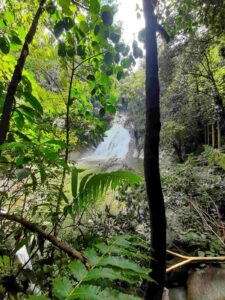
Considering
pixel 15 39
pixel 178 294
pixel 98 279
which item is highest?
pixel 15 39

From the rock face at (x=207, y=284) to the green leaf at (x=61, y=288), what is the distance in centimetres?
234

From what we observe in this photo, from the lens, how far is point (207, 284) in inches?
99.9

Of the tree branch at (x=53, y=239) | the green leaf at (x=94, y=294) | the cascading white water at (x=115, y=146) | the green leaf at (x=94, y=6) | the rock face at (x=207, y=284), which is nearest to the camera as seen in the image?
the green leaf at (x=94, y=294)

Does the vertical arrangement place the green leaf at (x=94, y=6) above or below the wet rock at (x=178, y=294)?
above

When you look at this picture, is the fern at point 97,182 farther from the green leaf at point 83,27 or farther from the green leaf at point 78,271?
the green leaf at point 83,27

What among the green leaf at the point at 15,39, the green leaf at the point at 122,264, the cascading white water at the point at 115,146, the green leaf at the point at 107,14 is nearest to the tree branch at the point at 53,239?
the green leaf at the point at 122,264

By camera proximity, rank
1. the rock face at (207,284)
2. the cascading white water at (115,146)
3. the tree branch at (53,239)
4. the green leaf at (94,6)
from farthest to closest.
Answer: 1. the cascading white water at (115,146)
2. the rock face at (207,284)
3. the green leaf at (94,6)
4. the tree branch at (53,239)

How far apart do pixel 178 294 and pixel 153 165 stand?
2033 mm

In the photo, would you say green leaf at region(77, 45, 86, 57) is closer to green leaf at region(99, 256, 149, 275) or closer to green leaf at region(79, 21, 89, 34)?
green leaf at region(79, 21, 89, 34)

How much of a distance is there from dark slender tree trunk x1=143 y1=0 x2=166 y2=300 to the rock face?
149 cm

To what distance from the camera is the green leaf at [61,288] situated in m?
0.57

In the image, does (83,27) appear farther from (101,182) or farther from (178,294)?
(178,294)

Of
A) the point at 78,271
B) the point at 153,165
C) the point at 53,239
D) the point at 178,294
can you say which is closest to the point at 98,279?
the point at 78,271

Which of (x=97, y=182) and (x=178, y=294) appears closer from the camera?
(x=97, y=182)
